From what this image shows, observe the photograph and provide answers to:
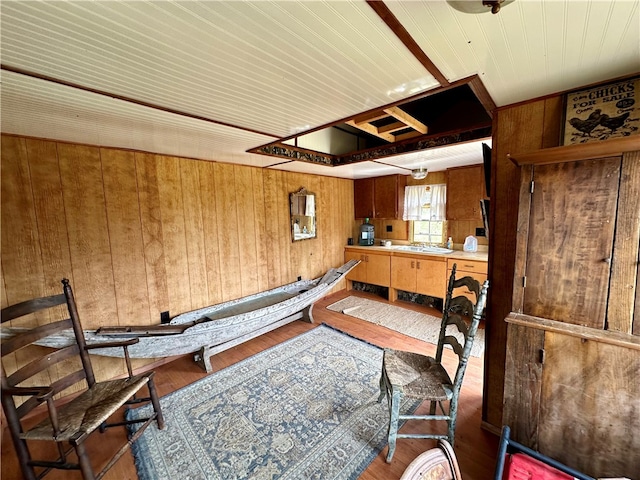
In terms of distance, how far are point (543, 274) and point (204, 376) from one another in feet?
9.08

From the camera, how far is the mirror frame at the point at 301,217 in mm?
3899

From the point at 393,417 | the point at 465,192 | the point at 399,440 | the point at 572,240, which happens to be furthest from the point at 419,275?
the point at 572,240

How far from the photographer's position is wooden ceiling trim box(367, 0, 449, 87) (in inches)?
31.1

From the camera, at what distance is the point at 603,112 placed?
Answer: 4.00 ft

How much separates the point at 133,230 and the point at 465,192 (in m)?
4.16

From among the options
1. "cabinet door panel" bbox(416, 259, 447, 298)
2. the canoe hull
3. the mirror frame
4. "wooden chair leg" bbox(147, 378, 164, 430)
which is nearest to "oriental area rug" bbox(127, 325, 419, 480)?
"wooden chair leg" bbox(147, 378, 164, 430)

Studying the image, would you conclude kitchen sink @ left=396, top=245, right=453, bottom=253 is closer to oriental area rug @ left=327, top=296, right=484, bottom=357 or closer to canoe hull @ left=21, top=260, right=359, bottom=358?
oriental area rug @ left=327, top=296, right=484, bottom=357

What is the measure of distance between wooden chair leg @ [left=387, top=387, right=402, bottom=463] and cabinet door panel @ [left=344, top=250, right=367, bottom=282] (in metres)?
3.08

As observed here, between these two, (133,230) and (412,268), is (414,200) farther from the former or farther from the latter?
(133,230)

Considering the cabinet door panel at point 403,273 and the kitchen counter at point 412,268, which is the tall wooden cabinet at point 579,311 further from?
the cabinet door panel at point 403,273

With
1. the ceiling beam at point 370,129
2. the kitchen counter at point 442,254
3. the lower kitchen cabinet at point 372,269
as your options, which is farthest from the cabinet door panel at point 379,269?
the ceiling beam at point 370,129

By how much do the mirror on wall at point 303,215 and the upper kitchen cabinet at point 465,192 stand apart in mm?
2128

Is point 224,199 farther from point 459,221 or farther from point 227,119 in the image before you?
point 459,221

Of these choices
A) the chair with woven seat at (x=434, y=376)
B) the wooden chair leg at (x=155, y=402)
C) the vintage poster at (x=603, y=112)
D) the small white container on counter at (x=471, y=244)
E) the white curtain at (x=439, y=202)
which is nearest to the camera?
the vintage poster at (x=603, y=112)
